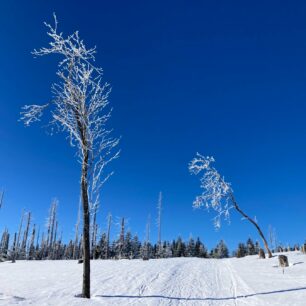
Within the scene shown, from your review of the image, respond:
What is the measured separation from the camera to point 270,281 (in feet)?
47.1

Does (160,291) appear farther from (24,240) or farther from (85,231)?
(24,240)

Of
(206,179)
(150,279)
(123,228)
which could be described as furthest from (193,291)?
(123,228)

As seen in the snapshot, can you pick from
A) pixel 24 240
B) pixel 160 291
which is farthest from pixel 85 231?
pixel 24 240

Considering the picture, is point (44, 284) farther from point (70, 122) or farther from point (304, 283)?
point (304, 283)

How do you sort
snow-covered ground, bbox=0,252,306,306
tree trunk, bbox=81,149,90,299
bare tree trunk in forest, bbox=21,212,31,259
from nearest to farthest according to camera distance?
snow-covered ground, bbox=0,252,306,306
tree trunk, bbox=81,149,90,299
bare tree trunk in forest, bbox=21,212,31,259

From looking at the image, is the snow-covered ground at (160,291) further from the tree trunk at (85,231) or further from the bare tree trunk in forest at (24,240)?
the bare tree trunk in forest at (24,240)

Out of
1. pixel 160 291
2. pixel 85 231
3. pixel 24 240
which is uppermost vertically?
pixel 24 240

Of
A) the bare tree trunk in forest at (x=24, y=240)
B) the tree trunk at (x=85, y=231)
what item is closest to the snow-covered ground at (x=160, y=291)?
the tree trunk at (x=85, y=231)

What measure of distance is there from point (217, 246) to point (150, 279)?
93558 millimetres

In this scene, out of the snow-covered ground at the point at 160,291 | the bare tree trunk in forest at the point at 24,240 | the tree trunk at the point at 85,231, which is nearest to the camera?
the snow-covered ground at the point at 160,291

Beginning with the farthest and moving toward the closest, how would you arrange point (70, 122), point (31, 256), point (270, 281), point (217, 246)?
point (217, 246), point (31, 256), point (270, 281), point (70, 122)

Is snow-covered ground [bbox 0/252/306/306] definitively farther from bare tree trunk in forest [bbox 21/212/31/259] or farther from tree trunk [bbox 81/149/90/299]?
bare tree trunk in forest [bbox 21/212/31/259]

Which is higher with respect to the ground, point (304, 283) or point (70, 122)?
point (70, 122)

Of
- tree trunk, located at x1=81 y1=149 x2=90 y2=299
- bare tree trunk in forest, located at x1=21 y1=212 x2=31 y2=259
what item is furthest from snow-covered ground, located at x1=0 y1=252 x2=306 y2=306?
bare tree trunk in forest, located at x1=21 y1=212 x2=31 y2=259
